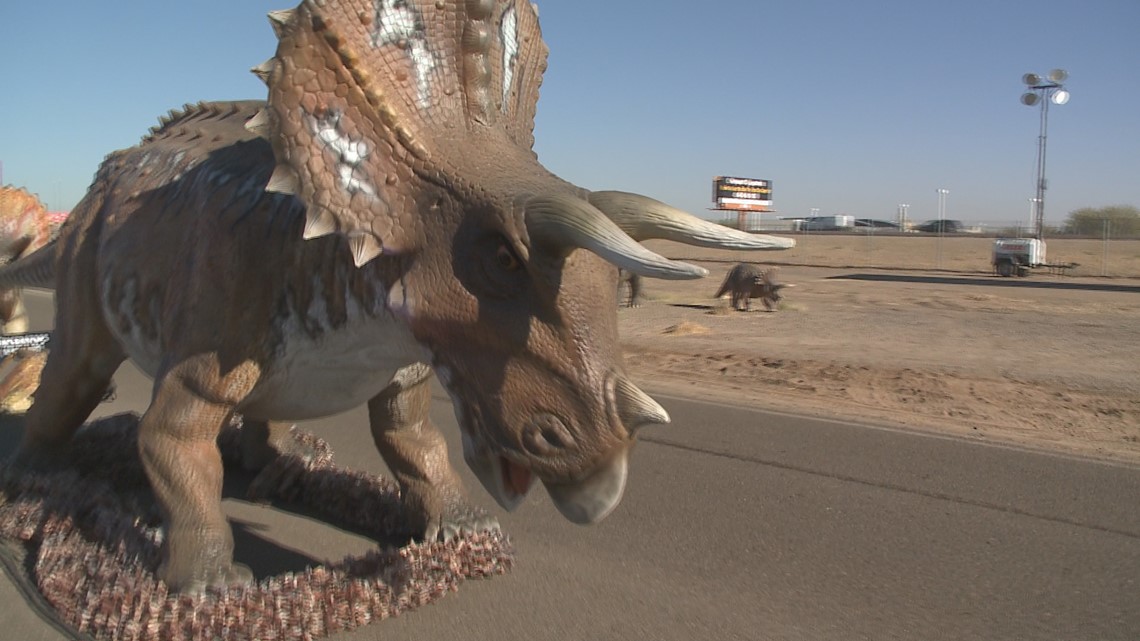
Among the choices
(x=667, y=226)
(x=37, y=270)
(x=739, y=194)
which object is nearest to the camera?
(x=667, y=226)

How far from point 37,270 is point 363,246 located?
11.0 ft

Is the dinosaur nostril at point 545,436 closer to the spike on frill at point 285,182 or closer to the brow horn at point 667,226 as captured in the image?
the brow horn at point 667,226

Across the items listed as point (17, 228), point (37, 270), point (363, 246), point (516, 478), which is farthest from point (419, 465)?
point (17, 228)

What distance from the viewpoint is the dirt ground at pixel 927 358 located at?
7.29 metres

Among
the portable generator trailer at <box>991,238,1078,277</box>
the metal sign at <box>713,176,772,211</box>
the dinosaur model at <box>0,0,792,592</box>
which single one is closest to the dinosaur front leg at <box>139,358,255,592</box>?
the dinosaur model at <box>0,0,792,592</box>

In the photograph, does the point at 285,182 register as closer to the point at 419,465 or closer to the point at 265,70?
the point at 265,70

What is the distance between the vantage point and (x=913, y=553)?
3.93 metres

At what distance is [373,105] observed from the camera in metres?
2.59

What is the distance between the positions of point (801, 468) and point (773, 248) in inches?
133

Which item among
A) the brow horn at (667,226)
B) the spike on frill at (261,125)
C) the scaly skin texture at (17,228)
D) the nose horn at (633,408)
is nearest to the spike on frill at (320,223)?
the spike on frill at (261,125)

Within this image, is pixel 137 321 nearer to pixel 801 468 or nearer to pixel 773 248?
pixel 773 248

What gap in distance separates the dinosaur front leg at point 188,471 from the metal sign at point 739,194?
6183 centimetres

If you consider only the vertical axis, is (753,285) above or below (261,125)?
below

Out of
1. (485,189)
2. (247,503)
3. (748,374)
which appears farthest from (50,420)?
(748,374)
